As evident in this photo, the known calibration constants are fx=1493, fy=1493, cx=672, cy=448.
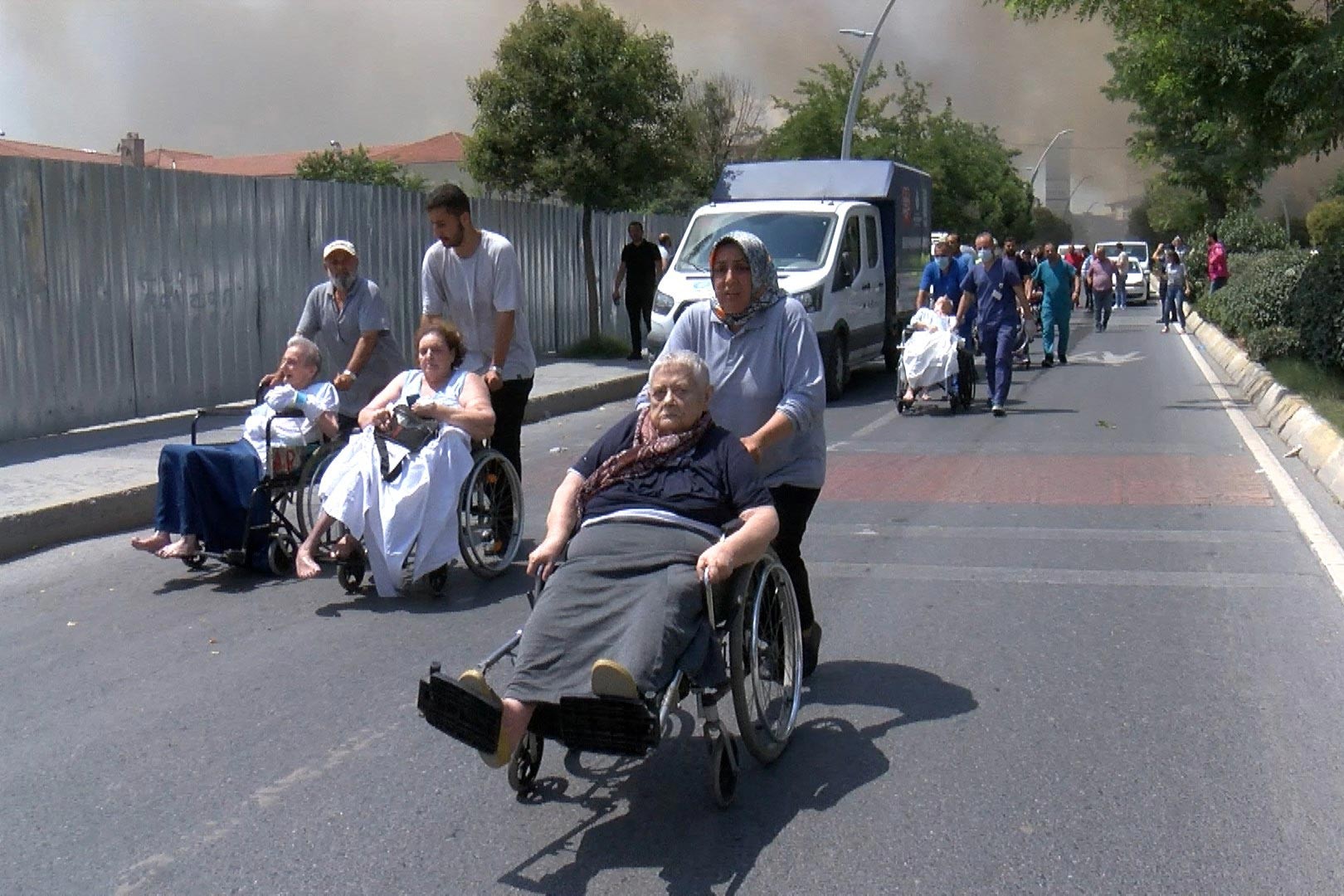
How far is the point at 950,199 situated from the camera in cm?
5022

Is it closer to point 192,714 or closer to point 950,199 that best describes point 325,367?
point 192,714

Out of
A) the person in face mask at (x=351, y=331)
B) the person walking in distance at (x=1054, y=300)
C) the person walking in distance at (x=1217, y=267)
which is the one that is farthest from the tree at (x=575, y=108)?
the person walking in distance at (x=1217, y=267)

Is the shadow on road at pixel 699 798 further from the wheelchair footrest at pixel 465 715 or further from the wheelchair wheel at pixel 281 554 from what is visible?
the wheelchair wheel at pixel 281 554

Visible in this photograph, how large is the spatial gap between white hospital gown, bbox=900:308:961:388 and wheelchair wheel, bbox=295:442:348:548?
333 inches

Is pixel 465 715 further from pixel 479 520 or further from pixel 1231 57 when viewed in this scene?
pixel 1231 57

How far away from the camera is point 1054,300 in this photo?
846 inches

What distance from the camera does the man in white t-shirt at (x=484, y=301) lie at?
7.84 meters

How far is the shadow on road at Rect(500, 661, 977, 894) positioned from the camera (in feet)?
13.3

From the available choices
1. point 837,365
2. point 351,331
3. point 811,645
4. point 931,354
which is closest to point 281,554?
point 351,331

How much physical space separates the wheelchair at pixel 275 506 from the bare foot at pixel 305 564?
9.0 inches

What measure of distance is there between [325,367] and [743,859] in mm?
5490

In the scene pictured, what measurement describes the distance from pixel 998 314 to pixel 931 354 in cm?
80

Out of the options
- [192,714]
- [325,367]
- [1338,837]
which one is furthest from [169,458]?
[1338,837]

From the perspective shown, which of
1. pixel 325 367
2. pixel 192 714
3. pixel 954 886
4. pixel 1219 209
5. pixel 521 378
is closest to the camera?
pixel 954 886
